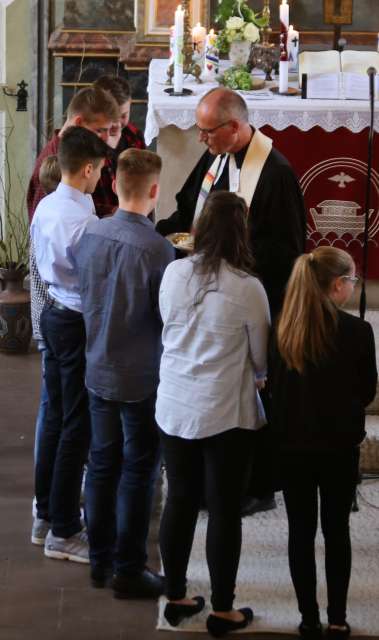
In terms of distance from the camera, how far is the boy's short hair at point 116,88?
5680mm

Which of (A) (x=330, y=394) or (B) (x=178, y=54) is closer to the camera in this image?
(A) (x=330, y=394)

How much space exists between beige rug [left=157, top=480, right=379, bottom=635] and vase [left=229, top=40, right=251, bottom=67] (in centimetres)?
315

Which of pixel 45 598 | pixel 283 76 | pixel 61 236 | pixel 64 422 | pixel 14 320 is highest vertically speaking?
pixel 283 76

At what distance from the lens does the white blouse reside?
3969mm

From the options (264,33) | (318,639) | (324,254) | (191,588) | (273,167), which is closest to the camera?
(324,254)

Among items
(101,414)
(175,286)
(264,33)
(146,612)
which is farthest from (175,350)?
(264,33)

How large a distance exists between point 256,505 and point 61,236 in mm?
1567

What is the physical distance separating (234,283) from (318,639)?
1.28 metres

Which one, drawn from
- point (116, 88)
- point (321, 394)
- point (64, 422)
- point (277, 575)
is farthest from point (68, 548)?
point (116, 88)

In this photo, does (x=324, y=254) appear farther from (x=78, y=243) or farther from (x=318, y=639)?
(x=318, y=639)

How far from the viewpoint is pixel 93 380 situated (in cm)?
443

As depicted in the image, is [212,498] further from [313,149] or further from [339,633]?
[313,149]

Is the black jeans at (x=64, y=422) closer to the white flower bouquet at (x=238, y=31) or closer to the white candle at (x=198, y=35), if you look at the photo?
the white flower bouquet at (x=238, y=31)

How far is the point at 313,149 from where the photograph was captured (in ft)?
22.7
